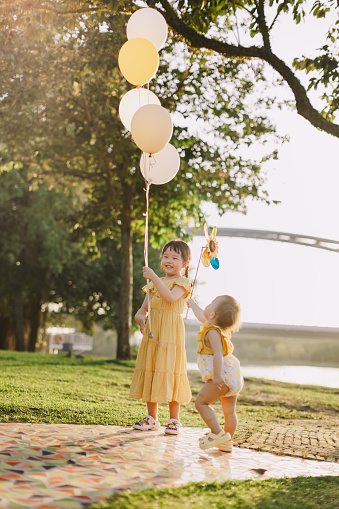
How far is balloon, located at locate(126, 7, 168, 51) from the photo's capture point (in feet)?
17.6

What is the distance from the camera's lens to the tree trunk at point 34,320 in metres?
22.4

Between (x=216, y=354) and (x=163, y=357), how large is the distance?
2.09ft

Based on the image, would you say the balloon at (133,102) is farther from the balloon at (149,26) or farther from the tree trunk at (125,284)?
the tree trunk at (125,284)

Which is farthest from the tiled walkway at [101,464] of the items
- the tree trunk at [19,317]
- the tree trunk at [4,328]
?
the tree trunk at [4,328]

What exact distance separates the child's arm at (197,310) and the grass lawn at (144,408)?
4.30 ft

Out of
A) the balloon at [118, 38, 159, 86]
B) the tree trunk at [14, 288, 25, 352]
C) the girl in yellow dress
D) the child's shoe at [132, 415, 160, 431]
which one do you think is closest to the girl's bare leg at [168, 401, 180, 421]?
the girl in yellow dress

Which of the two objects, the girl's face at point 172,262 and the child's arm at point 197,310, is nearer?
the child's arm at point 197,310

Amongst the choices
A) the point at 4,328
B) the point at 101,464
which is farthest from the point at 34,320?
the point at 101,464

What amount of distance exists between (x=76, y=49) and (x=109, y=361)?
6.75m

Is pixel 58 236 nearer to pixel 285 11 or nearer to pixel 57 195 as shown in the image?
pixel 57 195

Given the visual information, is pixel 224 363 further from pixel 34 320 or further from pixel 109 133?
pixel 34 320

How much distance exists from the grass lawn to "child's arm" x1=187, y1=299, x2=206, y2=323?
131 cm

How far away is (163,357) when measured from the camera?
14.8 feet

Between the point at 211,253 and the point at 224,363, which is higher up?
the point at 211,253
